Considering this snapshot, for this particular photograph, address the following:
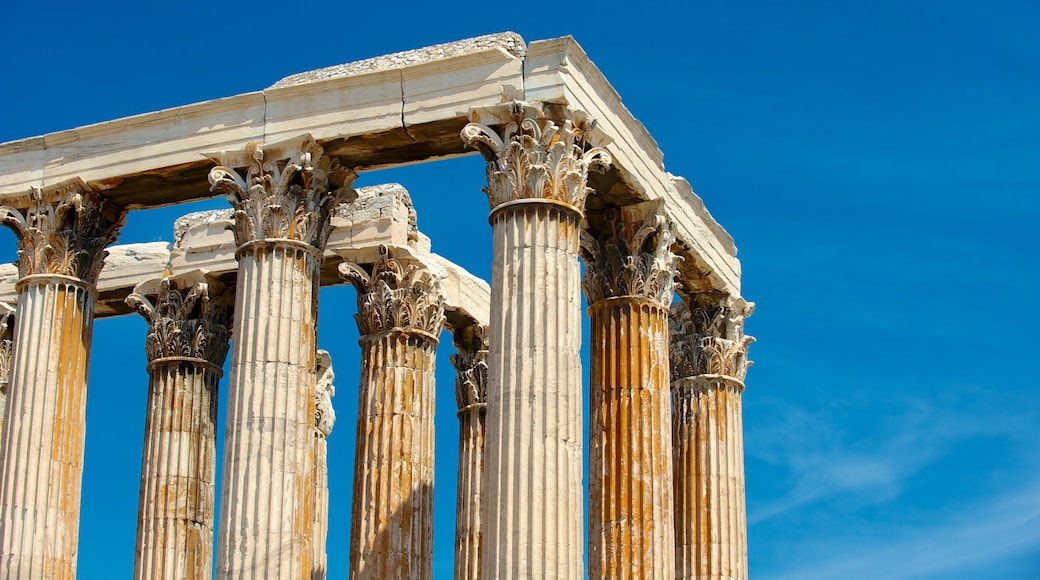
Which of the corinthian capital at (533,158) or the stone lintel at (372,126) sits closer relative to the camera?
the corinthian capital at (533,158)

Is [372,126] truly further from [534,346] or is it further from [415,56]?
[534,346]

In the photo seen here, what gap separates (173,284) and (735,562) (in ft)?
48.1

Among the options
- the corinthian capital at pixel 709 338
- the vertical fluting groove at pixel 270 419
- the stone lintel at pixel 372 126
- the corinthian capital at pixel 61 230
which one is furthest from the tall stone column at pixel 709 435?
the corinthian capital at pixel 61 230

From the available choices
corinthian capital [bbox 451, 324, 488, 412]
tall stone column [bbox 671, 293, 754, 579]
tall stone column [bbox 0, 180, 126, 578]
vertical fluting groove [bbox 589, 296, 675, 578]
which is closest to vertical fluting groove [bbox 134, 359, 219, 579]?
tall stone column [bbox 0, 180, 126, 578]

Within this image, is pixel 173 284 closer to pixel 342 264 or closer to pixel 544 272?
pixel 342 264

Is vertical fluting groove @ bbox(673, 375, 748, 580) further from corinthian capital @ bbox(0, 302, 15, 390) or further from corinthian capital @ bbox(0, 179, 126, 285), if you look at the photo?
corinthian capital @ bbox(0, 302, 15, 390)

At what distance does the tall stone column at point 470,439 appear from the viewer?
47281 mm

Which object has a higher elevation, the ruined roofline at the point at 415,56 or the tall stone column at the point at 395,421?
the ruined roofline at the point at 415,56

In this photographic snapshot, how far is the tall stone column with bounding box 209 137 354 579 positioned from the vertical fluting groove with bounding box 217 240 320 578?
0.06ft

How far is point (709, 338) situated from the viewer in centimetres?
4547

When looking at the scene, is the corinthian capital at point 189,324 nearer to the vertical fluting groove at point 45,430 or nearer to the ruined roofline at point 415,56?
the vertical fluting groove at point 45,430

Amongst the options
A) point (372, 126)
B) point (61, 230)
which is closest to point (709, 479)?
point (372, 126)

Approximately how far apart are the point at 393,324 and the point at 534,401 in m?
11.2

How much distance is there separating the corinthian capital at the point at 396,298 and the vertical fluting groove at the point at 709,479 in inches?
232
